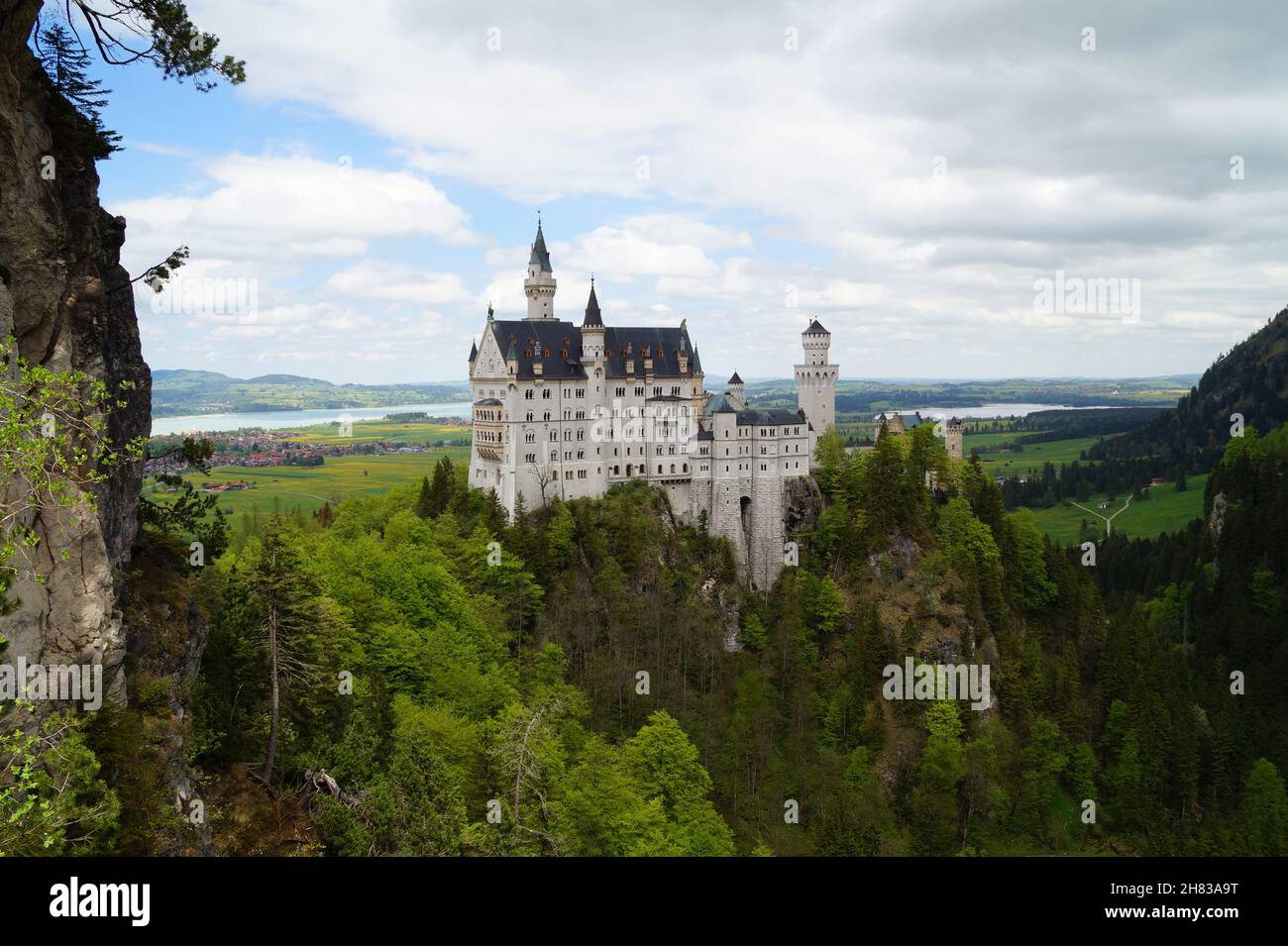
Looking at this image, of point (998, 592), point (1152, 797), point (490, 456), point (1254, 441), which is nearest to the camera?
point (1152, 797)

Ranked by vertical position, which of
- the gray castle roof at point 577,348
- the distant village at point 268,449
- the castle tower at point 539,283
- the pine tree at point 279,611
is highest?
the castle tower at point 539,283

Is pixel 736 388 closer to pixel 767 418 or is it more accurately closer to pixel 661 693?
pixel 767 418

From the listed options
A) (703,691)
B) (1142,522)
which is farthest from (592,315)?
(1142,522)

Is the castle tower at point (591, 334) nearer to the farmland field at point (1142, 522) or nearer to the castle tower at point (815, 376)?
the castle tower at point (815, 376)

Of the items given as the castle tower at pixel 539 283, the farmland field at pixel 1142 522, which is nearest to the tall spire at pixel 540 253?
the castle tower at pixel 539 283
